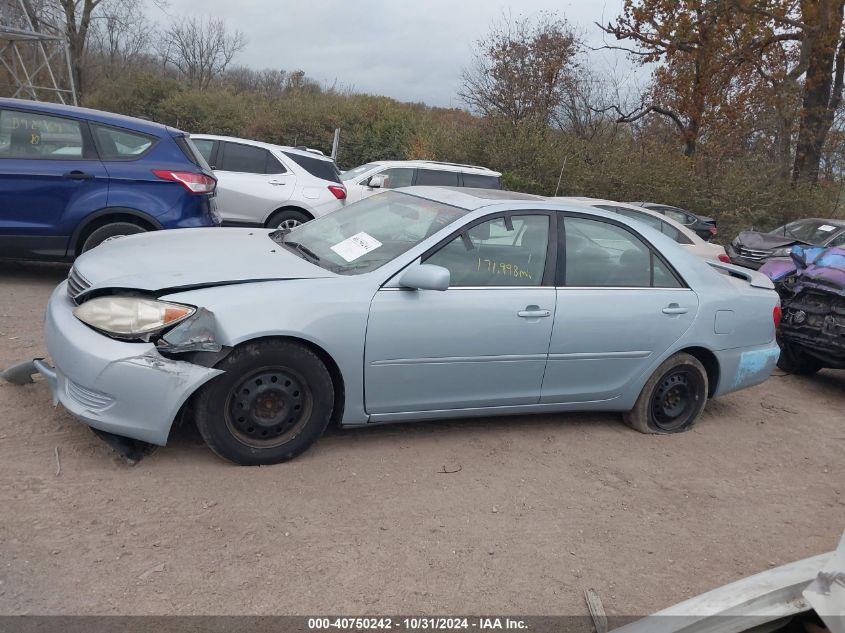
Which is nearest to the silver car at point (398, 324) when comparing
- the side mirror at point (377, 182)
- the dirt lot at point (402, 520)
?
the dirt lot at point (402, 520)

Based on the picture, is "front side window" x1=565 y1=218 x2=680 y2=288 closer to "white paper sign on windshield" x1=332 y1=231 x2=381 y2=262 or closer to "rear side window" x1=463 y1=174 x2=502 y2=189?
"white paper sign on windshield" x1=332 y1=231 x2=381 y2=262

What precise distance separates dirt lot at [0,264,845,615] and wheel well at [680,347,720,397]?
18.3 inches

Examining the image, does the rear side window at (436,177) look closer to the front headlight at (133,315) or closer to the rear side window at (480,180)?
the rear side window at (480,180)

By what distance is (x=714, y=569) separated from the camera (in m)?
3.64

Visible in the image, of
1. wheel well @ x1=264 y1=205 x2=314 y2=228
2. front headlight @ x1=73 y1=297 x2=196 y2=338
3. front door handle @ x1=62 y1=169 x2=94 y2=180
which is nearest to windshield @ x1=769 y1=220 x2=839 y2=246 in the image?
wheel well @ x1=264 y1=205 x2=314 y2=228

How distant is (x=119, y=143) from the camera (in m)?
7.16

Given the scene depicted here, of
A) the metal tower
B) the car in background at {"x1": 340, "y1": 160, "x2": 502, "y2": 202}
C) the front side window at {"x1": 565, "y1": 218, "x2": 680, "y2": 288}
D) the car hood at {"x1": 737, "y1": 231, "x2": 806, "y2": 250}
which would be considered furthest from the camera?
the metal tower

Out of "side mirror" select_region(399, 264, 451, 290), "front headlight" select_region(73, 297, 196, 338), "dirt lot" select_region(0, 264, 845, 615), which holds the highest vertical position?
"side mirror" select_region(399, 264, 451, 290)

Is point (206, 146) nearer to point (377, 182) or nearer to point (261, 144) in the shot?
point (261, 144)

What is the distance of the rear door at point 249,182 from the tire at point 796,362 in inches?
255

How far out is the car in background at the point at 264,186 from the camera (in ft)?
33.7

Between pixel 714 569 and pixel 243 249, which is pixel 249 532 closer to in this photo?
pixel 243 249

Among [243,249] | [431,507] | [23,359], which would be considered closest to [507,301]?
[431,507]

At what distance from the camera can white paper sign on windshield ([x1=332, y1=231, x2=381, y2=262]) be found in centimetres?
452
